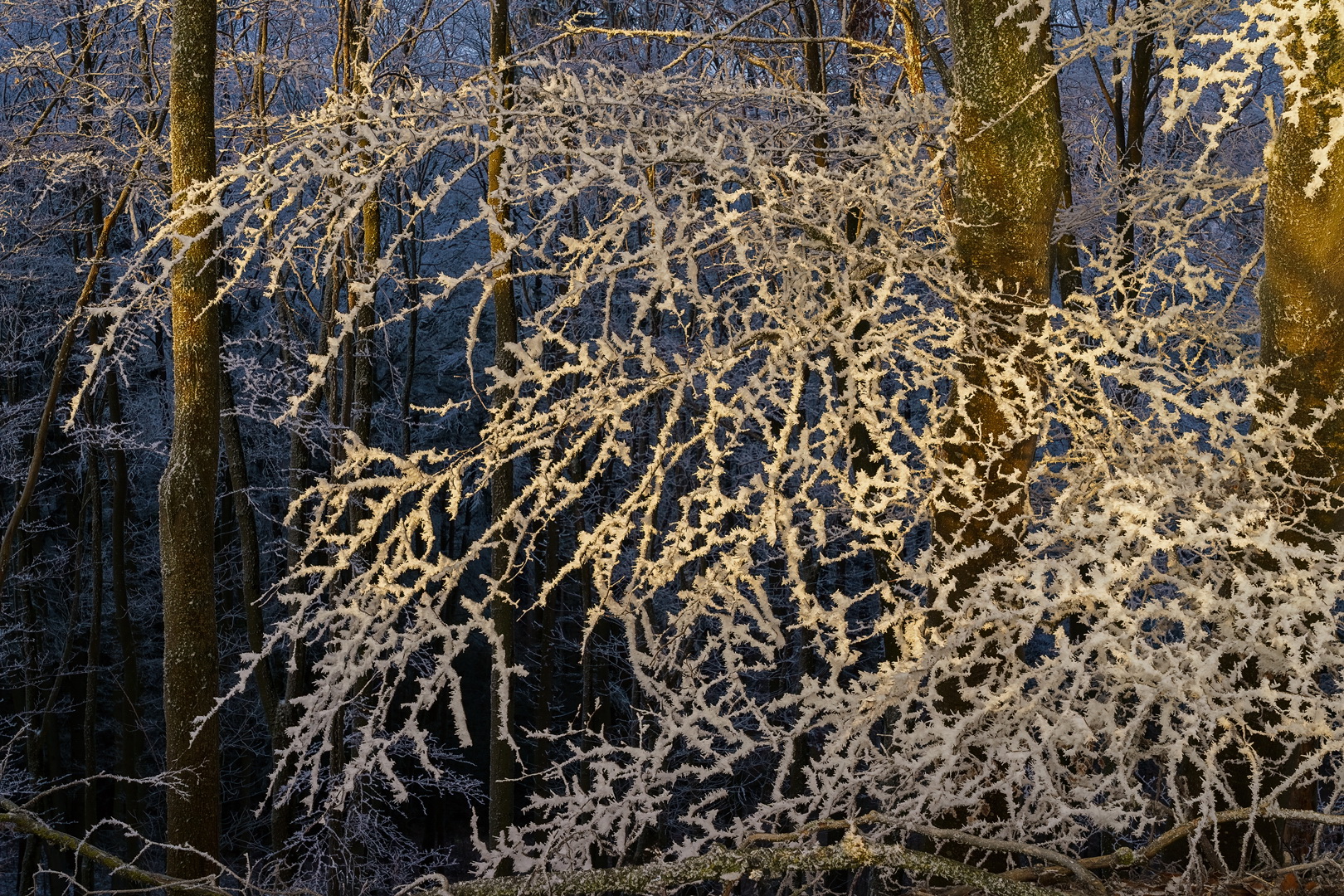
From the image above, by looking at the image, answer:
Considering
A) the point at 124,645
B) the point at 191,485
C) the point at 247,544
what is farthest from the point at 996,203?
the point at 124,645

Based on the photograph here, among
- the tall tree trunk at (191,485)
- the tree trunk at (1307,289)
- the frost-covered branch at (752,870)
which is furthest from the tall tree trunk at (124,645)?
the tree trunk at (1307,289)

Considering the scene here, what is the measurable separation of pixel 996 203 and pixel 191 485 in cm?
434

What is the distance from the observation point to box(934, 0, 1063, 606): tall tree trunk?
3.94m

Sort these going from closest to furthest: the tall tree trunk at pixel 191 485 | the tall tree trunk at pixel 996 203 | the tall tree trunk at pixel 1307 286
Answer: the tall tree trunk at pixel 1307 286, the tall tree trunk at pixel 996 203, the tall tree trunk at pixel 191 485

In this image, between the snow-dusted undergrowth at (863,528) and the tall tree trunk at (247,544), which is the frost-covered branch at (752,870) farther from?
the tall tree trunk at (247,544)

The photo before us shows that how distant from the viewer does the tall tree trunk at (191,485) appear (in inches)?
225

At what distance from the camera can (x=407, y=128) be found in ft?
11.2

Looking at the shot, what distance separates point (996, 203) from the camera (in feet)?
13.2

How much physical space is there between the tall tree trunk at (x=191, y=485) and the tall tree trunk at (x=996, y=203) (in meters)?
3.93

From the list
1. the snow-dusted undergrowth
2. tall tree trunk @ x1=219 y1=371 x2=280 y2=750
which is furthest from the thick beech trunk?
tall tree trunk @ x1=219 y1=371 x2=280 y2=750

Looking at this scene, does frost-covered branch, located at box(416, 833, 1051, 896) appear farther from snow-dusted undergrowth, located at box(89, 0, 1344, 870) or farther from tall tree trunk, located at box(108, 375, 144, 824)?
tall tree trunk, located at box(108, 375, 144, 824)

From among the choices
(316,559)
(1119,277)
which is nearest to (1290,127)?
(1119,277)

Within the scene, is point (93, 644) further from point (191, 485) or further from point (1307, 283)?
point (1307, 283)

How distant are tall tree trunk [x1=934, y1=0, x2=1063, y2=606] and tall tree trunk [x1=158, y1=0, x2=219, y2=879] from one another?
393cm
